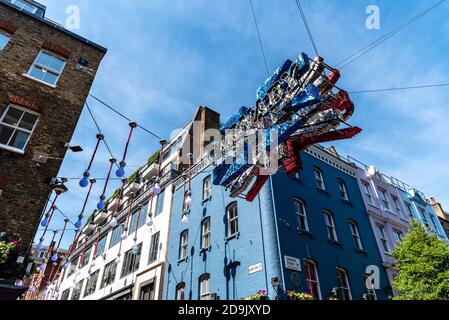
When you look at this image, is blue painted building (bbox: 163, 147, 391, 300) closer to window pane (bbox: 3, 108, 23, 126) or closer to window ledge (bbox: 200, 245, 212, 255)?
window ledge (bbox: 200, 245, 212, 255)

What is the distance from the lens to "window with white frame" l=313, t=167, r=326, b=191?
19.0 metres

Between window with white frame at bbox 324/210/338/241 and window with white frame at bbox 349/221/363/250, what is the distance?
201cm

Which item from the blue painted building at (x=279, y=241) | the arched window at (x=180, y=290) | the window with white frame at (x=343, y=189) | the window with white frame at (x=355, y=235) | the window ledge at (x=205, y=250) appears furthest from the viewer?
the window with white frame at (x=343, y=189)

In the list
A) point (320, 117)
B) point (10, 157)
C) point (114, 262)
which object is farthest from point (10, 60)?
point (114, 262)

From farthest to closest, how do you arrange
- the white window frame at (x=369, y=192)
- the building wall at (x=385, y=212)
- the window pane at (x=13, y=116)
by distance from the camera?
the white window frame at (x=369, y=192)
the building wall at (x=385, y=212)
the window pane at (x=13, y=116)

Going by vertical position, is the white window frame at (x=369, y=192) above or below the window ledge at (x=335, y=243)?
above

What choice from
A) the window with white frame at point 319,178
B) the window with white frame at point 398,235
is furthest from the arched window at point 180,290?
the window with white frame at point 398,235

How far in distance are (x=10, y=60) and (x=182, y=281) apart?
1418cm

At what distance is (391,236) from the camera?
838 inches

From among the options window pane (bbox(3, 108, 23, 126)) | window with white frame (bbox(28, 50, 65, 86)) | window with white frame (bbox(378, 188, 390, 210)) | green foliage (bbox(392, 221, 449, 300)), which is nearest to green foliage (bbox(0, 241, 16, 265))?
window pane (bbox(3, 108, 23, 126))

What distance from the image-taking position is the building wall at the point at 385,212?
19.6 m

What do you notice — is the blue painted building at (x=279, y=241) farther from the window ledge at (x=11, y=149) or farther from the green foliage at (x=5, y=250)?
the window ledge at (x=11, y=149)

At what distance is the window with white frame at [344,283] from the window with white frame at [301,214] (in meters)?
3.10
